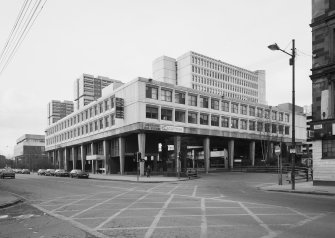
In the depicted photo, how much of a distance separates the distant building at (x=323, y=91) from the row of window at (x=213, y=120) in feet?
110

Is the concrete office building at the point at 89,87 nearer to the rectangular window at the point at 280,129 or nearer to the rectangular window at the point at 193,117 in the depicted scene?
the rectangular window at the point at 280,129

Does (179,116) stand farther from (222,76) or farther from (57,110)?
(57,110)

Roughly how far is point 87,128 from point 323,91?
194 feet

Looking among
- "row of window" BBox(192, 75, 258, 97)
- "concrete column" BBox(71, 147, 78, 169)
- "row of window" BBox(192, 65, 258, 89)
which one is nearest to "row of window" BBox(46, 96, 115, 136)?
"concrete column" BBox(71, 147, 78, 169)

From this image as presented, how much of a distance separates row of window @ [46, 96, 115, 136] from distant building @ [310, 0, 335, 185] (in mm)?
41688

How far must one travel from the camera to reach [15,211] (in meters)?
14.0

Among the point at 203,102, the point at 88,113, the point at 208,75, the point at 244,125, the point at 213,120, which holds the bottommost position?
the point at 244,125

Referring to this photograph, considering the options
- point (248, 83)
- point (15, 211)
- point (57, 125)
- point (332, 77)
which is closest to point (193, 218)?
point (15, 211)

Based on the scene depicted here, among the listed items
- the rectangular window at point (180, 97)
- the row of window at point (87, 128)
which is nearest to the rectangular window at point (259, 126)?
the rectangular window at point (180, 97)

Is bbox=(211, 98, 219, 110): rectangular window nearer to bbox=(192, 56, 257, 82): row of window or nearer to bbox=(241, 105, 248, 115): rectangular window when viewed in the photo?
bbox=(241, 105, 248, 115): rectangular window

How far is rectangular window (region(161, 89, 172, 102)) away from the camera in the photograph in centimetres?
5912

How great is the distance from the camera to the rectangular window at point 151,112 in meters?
56.5

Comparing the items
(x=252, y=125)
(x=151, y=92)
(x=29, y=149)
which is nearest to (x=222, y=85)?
(x=252, y=125)

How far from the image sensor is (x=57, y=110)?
179375 mm
